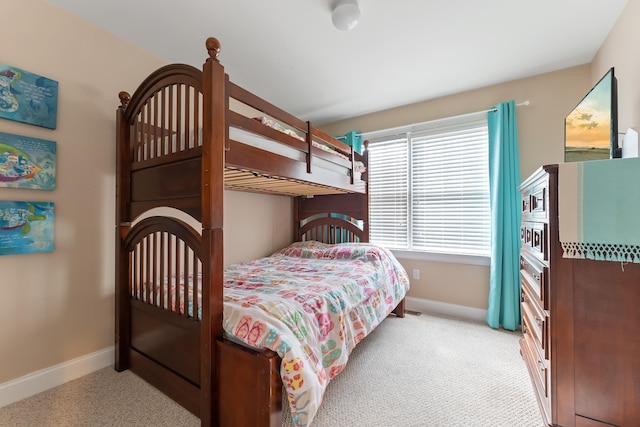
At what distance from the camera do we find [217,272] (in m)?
1.32

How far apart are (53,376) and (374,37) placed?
3183mm

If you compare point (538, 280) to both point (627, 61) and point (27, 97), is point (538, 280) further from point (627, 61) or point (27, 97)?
point (27, 97)

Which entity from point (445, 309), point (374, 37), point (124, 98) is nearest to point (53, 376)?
point (124, 98)

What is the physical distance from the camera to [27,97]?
1612 mm

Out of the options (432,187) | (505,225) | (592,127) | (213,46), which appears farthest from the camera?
(432,187)

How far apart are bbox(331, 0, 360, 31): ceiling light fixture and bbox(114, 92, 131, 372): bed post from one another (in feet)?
5.08

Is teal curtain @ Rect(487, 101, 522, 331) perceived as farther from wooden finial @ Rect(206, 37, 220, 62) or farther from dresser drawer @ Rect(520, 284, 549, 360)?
wooden finial @ Rect(206, 37, 220, 62)

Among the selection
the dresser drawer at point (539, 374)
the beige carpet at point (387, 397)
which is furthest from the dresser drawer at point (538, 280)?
the beige carpet at point (387, 397)

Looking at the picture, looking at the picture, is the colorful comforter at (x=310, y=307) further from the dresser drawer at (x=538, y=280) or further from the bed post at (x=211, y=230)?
the dresser drawer at (x=538, y=280)

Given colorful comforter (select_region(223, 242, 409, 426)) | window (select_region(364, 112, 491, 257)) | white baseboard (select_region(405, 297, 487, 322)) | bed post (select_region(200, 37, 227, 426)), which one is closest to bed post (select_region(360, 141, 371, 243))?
window (select_region(364, 112, 491, 257))

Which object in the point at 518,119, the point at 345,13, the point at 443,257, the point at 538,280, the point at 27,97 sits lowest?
the point at 443,257

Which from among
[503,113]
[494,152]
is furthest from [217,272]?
[503,113]

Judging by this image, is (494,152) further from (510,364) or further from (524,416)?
(524,416)

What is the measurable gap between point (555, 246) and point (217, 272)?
159 cm
